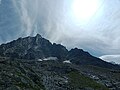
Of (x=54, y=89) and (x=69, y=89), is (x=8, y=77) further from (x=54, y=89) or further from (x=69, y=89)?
(x=69, y=89)

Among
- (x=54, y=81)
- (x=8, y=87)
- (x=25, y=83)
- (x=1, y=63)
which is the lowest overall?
(x=8, y=87)

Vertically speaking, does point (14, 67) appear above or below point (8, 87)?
above

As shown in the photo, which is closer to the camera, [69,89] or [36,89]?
[36,89]

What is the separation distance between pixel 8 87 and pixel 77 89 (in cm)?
6861

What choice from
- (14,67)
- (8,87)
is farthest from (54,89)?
(8,87)

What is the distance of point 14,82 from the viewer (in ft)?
279

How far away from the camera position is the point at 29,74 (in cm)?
10506

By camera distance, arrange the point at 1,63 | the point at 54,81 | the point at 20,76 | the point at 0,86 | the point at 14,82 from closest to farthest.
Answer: the point at 0,86, the point at 14,82, the point at 20,76, the point at 1,63, the point at 54,81

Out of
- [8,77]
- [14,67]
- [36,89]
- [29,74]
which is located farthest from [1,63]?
[36,89]

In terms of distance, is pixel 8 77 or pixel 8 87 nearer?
pixel 8 87

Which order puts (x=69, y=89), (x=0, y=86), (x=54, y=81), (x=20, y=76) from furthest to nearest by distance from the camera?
(x=54, y=81) → (x=69, y=89) → (x=20, y=76) → (x=0, y=86)

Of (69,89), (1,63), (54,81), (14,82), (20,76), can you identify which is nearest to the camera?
(14,82)

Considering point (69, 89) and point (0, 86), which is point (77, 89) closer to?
point (69, 89)

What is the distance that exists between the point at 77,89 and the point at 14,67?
160 feet
